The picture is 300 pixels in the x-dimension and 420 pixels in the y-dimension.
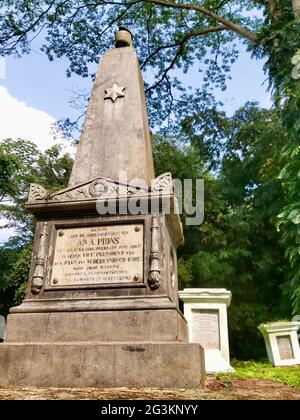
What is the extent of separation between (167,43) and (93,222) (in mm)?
12925

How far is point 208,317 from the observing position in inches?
374

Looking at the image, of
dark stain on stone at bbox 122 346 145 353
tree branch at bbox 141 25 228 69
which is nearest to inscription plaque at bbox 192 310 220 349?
dark stain on stone at bbox 122 346 145 353

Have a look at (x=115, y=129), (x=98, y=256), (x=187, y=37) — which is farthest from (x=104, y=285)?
(x=187, y=37)

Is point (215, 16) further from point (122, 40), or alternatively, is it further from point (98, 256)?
point (98, 256)

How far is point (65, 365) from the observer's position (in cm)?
381

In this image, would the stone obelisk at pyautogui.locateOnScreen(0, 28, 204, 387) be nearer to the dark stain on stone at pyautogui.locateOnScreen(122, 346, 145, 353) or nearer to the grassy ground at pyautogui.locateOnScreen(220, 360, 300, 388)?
the dark stain on stone at pyautogui.locateOnScreen(122, 346, 145, 353)

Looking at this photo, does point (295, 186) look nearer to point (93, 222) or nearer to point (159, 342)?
point (93, 222)

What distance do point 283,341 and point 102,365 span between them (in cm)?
916

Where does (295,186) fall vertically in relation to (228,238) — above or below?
below

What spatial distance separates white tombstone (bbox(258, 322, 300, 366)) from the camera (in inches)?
439

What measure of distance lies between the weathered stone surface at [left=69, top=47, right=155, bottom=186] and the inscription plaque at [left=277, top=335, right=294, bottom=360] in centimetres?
801

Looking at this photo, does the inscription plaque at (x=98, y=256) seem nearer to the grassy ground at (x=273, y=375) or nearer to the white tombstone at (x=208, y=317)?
the grassy ground at (x=273, y=375)

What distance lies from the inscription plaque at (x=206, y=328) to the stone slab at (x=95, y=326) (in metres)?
5.33
